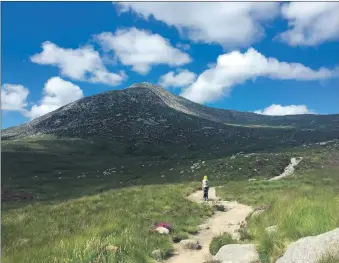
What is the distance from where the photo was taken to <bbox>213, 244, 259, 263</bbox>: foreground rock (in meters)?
10.2

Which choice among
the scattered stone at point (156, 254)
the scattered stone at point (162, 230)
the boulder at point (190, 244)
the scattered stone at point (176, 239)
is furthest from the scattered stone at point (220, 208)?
the scattered stone at point (156, 254)

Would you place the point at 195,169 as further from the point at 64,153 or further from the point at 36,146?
the point at 36,146

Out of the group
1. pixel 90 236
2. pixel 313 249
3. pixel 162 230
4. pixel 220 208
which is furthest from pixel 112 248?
pixel 220 208

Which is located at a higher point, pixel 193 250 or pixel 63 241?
pixel 63 241

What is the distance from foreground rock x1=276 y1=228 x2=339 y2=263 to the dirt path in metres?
3.91

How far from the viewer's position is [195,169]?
82.6m

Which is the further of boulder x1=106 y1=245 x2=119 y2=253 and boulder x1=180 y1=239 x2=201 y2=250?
boulder x1=180 y1=239 x2=201 y2=250

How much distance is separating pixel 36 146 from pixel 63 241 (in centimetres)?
16339

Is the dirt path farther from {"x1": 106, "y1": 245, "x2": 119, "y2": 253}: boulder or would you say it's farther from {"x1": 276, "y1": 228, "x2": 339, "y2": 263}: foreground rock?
{"x1": 276, "y1": 228, "x2": 339, "y2": 263}: foreground rock

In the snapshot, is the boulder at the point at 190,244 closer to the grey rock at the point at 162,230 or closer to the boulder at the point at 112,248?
the grey rock at the point at 162,230

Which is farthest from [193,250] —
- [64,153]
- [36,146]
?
[36,146]

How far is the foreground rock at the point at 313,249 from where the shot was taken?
25.4 ft

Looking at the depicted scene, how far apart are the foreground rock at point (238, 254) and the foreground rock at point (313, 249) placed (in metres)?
1.46

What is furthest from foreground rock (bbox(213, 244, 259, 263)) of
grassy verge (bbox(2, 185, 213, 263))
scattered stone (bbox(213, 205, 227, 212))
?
scattered stone (bbox(213, 205, 227, 212))
